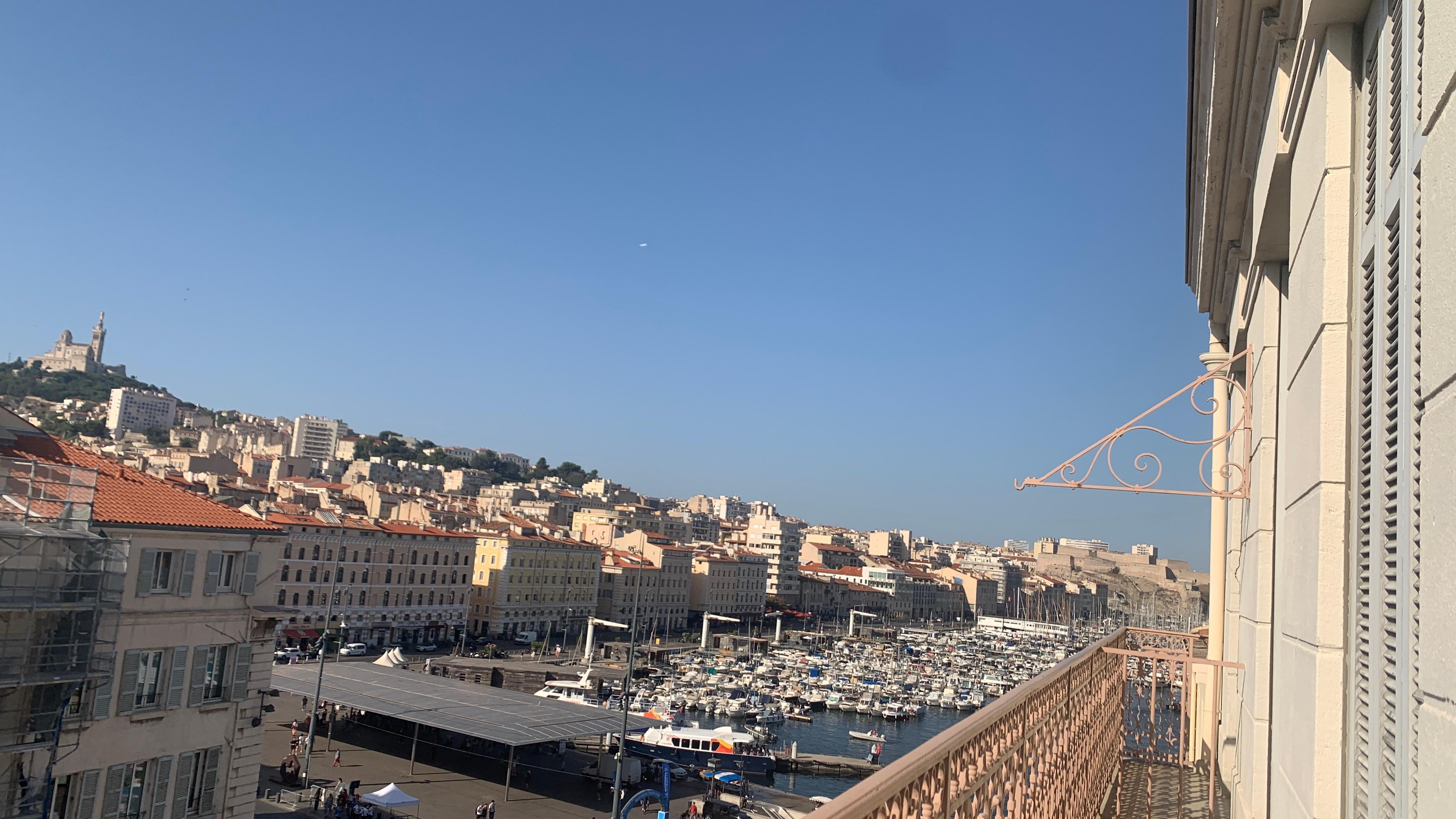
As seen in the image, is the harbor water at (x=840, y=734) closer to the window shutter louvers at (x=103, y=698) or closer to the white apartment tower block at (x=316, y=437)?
the window shutter louvers at (x=103, y=698)

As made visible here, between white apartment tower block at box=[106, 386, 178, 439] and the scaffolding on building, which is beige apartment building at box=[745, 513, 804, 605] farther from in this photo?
the scaffolding on building

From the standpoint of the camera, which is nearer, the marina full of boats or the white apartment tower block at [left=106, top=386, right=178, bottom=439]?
the marina full of boats

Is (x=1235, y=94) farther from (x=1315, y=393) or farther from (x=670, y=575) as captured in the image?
(x=670, y=575)

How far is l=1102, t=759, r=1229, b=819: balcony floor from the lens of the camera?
6805mm

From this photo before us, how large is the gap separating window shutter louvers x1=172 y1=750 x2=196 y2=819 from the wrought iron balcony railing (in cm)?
1217

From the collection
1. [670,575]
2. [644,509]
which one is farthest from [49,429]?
[670,575]

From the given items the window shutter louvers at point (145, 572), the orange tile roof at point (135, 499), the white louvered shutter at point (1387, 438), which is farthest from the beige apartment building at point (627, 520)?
the white louvered shutter at point (1387, 438)

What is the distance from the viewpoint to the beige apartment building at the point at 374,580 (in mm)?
52594

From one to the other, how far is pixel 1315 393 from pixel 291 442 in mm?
154316

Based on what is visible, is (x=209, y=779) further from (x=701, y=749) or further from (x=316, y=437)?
(x=316, y=437)

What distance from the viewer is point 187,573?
13.9 m

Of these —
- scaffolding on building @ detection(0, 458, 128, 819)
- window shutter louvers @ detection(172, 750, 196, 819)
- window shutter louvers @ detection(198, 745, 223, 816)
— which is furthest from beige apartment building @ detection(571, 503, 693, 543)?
scaffolding on building @ detection(0, 458, 128, 819)

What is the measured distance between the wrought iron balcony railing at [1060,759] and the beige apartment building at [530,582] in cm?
5889

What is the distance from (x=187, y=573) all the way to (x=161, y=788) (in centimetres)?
286
